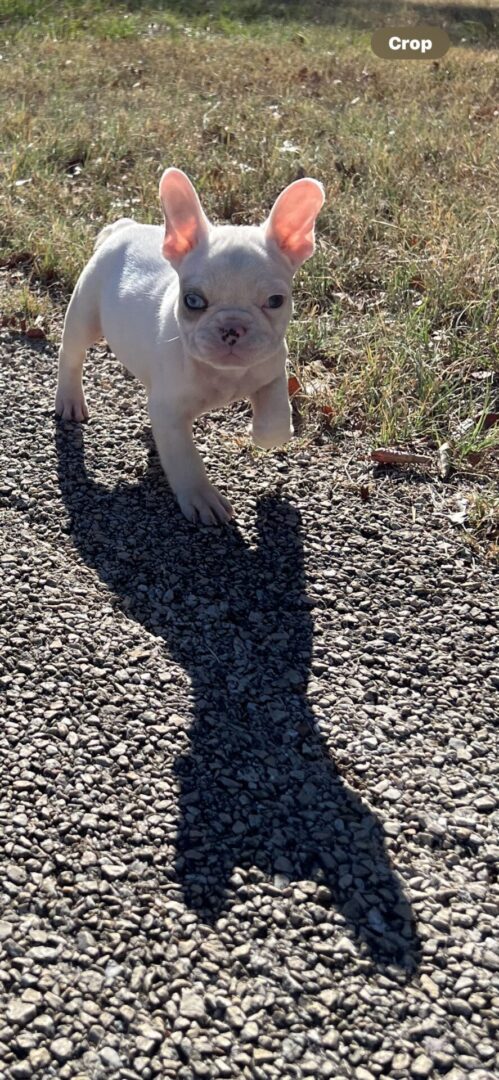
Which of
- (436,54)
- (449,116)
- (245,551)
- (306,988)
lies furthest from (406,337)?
(436,54)

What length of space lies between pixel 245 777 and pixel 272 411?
139 centimetres

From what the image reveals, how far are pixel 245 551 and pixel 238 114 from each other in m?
5.54

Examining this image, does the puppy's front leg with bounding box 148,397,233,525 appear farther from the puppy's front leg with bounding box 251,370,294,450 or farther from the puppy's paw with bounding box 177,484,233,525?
the puppy's front leg with bounding box 251,370,294,450

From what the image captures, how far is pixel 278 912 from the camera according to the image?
7.86 feet

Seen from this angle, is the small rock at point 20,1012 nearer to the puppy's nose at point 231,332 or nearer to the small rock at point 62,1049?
the small rock at point 62,1049

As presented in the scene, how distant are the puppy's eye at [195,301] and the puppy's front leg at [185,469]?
1.38ft

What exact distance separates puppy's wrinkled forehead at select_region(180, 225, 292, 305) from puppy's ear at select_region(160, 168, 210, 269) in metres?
0.07

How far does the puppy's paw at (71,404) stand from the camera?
4.48 meters

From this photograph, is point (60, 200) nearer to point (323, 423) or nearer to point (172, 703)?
point (323, 423)

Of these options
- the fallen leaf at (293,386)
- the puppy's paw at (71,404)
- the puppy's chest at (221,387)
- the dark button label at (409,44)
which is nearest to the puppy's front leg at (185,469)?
the puppy's chest at (221,387)

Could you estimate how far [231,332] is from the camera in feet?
10.5

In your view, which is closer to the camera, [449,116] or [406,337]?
[406,337]

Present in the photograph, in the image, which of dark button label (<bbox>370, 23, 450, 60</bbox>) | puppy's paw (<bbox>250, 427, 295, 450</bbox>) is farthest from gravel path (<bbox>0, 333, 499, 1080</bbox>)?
dark button label (<bbox>370, 23, 450, 60</bbox>)

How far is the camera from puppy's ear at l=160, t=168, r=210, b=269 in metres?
3.36
